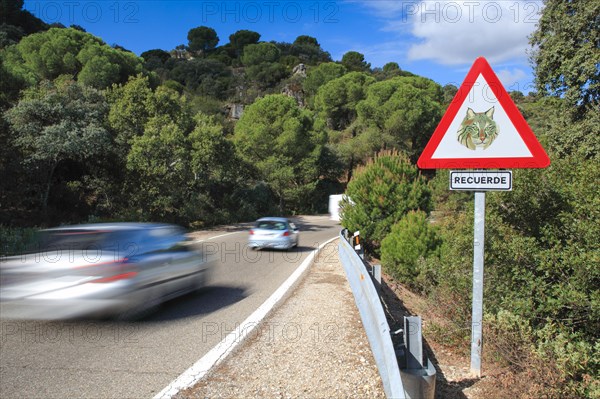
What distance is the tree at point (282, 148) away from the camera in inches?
1543

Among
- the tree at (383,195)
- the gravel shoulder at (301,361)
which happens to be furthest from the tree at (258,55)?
the gravel shoulder at (301,361)

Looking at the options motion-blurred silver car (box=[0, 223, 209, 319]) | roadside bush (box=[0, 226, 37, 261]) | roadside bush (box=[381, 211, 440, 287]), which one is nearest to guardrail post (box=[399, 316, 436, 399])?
motion-blurred silver car (box=[0, 223, 209, 319])

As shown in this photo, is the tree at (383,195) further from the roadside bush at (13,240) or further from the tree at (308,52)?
the tree at (308,52)

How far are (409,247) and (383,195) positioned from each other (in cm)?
298

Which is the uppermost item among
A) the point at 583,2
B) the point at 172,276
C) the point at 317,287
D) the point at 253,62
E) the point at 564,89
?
the point at 253,62

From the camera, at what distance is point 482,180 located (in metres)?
3.82

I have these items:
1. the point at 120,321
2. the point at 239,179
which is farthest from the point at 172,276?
the point at 239,179

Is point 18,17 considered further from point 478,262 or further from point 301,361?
point 478,262

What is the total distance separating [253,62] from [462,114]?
10105 cm

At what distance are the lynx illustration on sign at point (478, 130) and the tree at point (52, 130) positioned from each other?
19.9 m

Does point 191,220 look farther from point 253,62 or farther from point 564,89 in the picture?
point 253,62

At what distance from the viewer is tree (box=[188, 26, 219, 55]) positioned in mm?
124250

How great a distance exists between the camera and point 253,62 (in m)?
99.0

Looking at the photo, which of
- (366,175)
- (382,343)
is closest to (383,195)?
(366,175)
